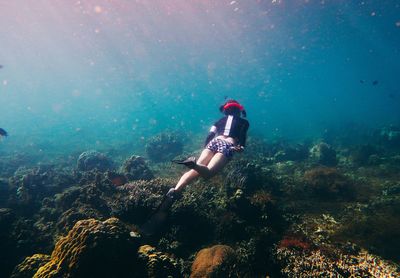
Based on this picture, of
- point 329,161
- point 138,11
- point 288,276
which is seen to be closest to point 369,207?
point 288,276

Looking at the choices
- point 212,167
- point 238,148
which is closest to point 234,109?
point 238,148

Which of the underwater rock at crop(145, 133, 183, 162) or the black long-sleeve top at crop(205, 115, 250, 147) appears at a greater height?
the underwater rock at crop(145, 133, 183, 162)

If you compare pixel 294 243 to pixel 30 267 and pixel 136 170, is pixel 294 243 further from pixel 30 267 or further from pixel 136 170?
pixel 136 170

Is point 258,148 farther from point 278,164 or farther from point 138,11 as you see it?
point 138,11

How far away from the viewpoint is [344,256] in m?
5.55

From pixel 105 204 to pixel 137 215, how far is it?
2095 mm

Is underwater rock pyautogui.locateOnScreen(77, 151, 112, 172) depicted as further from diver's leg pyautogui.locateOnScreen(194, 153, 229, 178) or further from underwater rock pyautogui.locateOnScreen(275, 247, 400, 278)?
underwater rock pyautogui.locateOnScreen(275, 247, 400, 278)

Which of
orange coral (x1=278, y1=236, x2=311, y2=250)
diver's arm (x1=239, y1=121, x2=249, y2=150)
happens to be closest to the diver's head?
diver's arm (x1=239, y1=121, x2=249, y2=150)

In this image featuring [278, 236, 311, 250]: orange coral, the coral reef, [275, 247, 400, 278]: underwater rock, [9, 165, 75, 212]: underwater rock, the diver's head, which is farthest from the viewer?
[9, 165, 75, 212]: underwater rock

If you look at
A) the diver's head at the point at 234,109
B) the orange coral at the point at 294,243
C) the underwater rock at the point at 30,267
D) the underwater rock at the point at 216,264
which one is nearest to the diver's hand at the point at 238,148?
the diver's head at the point at 234,109

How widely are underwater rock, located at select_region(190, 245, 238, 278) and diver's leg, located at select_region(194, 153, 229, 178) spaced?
1860 millimetres

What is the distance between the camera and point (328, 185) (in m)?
10.2

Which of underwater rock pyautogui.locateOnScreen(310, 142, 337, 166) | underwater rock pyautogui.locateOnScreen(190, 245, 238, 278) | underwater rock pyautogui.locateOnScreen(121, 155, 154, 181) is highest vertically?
underwater rock pyautogui.locateOnScreen(310, 142, 337, 166)

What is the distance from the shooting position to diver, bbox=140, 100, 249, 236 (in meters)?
6.21
